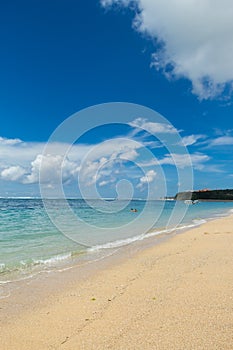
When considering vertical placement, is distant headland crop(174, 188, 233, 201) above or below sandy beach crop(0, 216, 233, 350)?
above

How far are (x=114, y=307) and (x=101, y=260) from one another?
16.1 ft

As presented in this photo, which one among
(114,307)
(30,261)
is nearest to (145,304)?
(114,307)

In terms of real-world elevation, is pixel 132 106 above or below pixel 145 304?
above

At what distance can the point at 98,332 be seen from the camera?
13.6 ft

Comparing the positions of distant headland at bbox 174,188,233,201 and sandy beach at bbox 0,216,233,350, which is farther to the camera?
distant headland at bbox 174,188,233,201

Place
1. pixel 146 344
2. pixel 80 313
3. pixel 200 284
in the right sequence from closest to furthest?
pixel 146 344
pixel 80 313
pixel 200 284

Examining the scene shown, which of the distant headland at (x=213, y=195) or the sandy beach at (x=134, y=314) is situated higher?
the distant headland at (x=213, y=195)

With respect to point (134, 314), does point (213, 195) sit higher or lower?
higher

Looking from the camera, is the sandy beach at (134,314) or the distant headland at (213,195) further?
the distant headland at (213,195)

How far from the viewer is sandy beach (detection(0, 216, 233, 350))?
383cm

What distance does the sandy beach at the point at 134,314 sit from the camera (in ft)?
12.6

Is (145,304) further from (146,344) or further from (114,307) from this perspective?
(146,344)

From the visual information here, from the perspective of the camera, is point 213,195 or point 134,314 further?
point 213,195

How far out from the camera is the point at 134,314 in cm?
470
